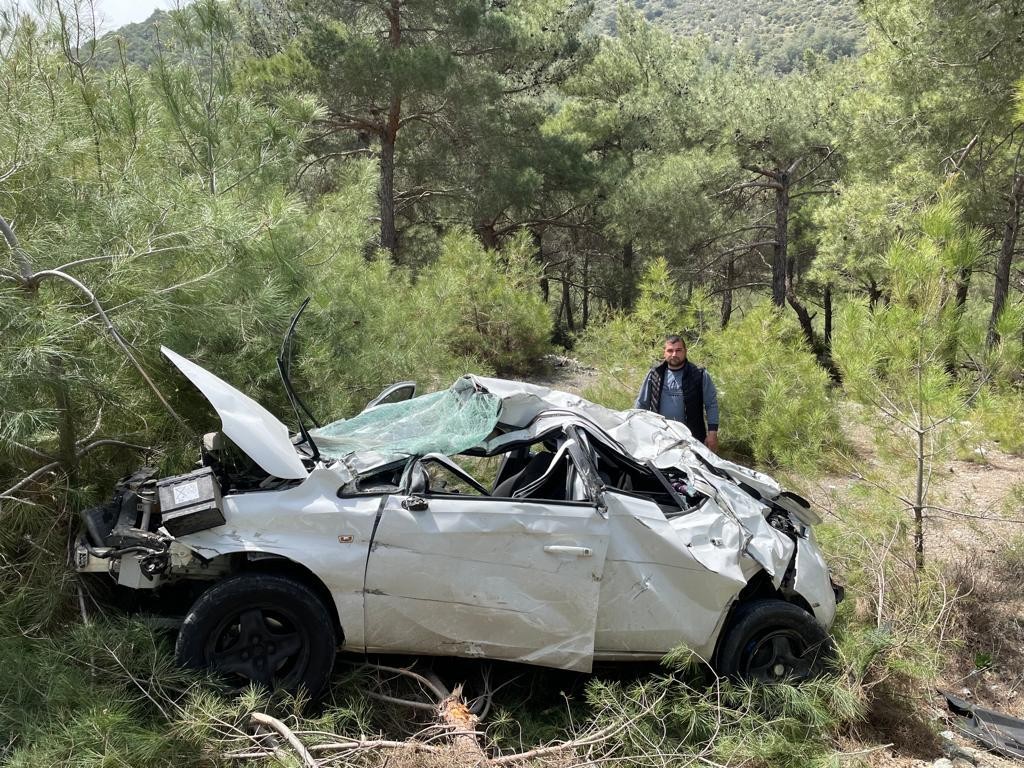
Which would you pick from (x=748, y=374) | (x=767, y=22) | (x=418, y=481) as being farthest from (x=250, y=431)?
(x=767, y=22)

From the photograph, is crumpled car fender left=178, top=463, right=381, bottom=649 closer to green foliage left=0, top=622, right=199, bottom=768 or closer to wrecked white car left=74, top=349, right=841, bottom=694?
wrecked white car left=74, top=349, right=841, bottom=694

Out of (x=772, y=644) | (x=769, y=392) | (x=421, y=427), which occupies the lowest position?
(x=772, y=644)

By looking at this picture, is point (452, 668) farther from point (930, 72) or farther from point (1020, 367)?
point (930, 72)

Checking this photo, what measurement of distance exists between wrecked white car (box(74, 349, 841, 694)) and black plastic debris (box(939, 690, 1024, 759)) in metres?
1.23

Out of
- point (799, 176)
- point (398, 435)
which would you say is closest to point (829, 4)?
point (799, 176)

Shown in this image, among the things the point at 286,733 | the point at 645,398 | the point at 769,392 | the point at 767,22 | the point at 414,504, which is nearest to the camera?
the point at 286,733

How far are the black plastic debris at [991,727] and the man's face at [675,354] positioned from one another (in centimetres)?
313

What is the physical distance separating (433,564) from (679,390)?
3493 millimetres

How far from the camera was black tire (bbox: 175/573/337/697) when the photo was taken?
3.71m

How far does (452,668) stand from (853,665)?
2.20m

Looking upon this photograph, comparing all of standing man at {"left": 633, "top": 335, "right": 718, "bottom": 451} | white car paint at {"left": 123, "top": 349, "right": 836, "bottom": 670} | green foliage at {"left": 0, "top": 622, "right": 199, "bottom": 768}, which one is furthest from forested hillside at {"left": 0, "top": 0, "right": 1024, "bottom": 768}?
standing man at {"left": 633, "top": 335, "right": 718, "bottom": 451}

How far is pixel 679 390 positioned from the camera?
673 cm

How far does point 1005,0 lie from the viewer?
30.4 feet

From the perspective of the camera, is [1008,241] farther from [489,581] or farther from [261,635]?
[261,635]
